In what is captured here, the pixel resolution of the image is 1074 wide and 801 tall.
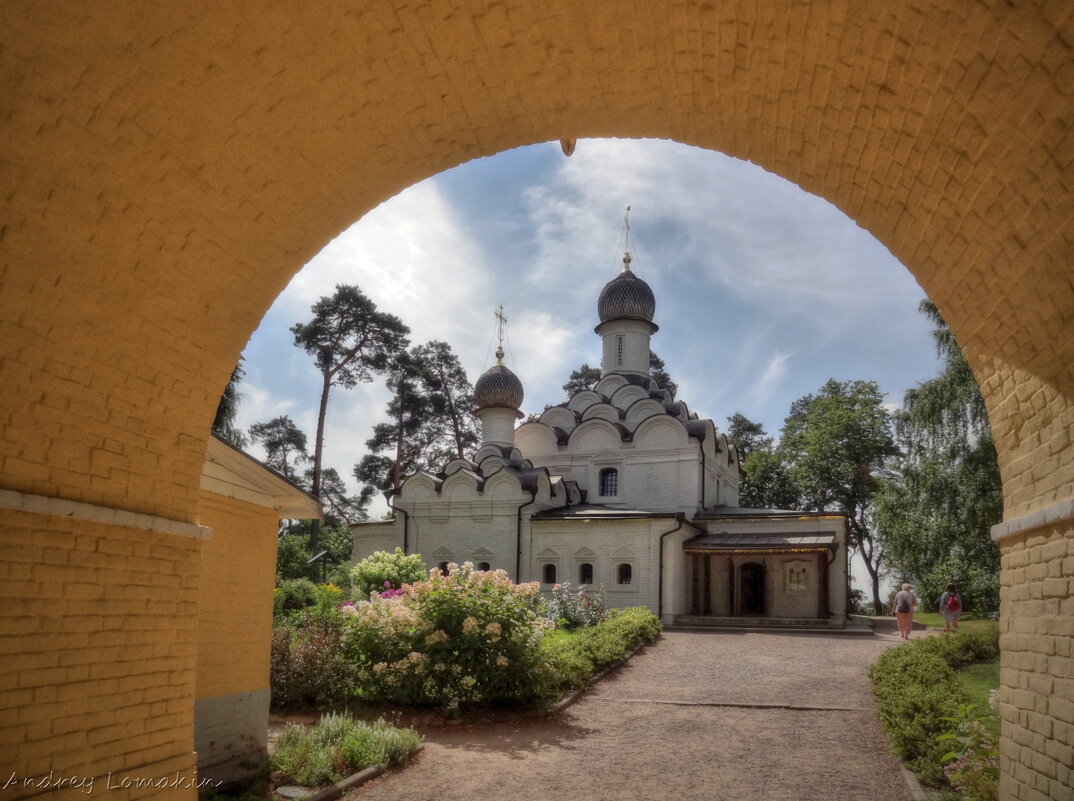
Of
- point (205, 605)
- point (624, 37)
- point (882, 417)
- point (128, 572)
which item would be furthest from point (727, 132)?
point (882, 417)

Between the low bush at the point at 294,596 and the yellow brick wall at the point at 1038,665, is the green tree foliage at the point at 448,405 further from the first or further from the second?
the yellow brick wall at the point at 1038,665

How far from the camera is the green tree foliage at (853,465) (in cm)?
3944

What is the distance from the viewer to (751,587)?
27.2 m

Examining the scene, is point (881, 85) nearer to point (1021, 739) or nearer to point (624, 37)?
point (624, 37)

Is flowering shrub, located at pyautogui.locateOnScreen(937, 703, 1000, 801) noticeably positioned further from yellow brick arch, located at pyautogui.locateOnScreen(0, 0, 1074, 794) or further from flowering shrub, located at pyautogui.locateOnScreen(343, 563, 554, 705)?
flowering shrub, located at pyautogui.locateOnScreen(343, 563, 554, 705)

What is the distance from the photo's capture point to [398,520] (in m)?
29.3

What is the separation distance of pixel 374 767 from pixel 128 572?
4.77 meters

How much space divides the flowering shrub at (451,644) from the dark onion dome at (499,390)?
2040 cm

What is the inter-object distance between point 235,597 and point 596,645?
914 centimetres

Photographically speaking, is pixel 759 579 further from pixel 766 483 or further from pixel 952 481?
pixel 766 483

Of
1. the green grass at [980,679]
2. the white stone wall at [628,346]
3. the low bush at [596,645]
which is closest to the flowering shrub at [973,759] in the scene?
the green grass at [980,679]

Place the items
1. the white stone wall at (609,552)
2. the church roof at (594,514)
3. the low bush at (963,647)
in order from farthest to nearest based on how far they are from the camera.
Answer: the church roof at (594,514)
the white stone wall at (609,552)
the low bush at (963,647)

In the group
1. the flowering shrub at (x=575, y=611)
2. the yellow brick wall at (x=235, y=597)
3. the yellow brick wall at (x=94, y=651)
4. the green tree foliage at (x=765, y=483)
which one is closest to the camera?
the yellow brick wall at (x=94, y=651)

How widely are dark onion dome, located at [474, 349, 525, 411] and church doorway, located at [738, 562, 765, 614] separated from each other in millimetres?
11118
